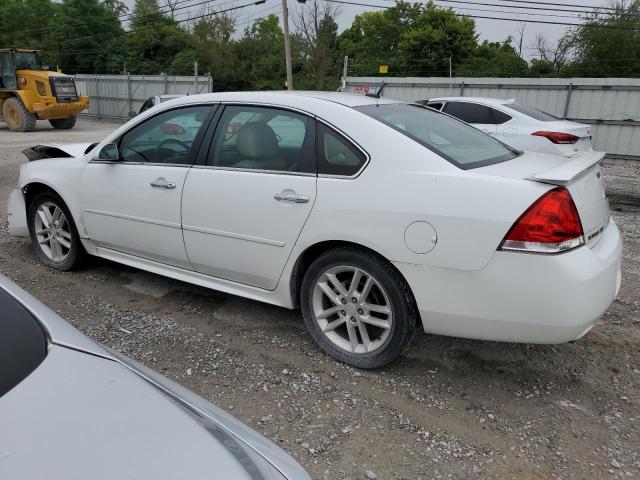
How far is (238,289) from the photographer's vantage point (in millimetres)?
3459

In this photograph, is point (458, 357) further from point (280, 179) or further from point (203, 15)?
point (203, 15)

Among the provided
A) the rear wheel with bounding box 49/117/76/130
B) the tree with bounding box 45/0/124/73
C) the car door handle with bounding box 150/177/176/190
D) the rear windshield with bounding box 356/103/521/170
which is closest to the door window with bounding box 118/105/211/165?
the car door handle with bounding box 150/177/176/190

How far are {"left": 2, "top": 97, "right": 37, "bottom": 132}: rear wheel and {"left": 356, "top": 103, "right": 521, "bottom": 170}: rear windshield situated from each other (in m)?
20.2

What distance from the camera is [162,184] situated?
11.8 ft

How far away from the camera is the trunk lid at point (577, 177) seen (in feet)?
8.45

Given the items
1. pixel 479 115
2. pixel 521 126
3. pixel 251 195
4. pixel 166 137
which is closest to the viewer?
pixel 251 195

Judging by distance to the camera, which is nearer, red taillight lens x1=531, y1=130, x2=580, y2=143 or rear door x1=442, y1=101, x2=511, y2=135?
red taillight lens x1=531, y1=130, x2=580, y2=143

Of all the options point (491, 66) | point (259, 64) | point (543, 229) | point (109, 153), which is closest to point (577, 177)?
point (543, 229)

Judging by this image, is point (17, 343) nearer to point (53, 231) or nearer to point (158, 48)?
→ point (53, 231)

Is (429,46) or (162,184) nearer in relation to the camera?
(162,184)

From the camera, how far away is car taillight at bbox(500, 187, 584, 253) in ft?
8.00

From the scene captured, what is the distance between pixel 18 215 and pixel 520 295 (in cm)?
438

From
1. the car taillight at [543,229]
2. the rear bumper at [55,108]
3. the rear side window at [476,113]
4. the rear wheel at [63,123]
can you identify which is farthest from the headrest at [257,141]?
the rear wheel at [63,123]

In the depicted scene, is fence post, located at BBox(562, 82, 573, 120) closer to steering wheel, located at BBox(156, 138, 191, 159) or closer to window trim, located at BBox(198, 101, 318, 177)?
window trim, located at BBox(198, 101, 318, 177)
